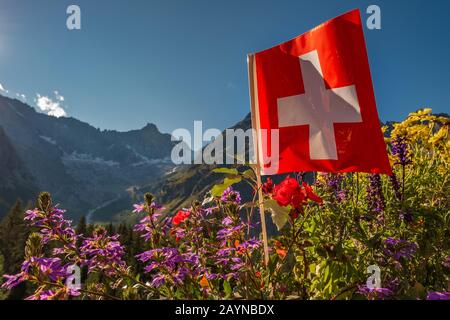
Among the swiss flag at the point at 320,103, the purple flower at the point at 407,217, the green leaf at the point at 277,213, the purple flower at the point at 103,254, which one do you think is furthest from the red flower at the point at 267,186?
the purple flower at the point at 103,254

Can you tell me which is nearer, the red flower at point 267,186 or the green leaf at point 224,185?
the green leaf at point 224,185

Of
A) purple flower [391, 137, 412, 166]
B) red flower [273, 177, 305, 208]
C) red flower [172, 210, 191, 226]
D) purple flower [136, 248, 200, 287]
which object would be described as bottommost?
purple flower [136, 248, 200, 287]

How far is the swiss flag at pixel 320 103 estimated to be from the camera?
3094 millimetres

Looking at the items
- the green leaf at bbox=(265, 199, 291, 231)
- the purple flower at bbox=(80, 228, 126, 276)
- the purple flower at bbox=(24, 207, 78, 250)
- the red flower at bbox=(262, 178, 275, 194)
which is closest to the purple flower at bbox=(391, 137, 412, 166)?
the red flower at bbox=(262, 178, 275, 194)

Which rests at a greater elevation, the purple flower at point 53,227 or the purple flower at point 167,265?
the purple flower at point 53,227

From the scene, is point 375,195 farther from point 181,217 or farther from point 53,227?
point 53,227

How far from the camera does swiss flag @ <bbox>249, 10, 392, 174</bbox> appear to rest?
3094mm

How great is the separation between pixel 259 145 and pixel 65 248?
6.82ft

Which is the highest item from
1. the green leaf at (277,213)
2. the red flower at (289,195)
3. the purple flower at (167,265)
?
the red flower at (289,195)

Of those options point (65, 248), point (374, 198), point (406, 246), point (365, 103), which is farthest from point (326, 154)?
point (65, 248)

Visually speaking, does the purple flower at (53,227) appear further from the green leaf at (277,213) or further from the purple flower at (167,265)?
the green leaf at (277,213)

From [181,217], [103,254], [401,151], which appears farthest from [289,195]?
[401,151]

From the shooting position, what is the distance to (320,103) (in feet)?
10.8

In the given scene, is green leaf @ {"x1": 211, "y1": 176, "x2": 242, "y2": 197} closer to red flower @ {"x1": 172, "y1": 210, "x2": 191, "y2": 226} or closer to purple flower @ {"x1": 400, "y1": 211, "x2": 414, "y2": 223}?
red flower @ {"x1": 172, "y1": 210, "x2": 191, "y2": 226}
